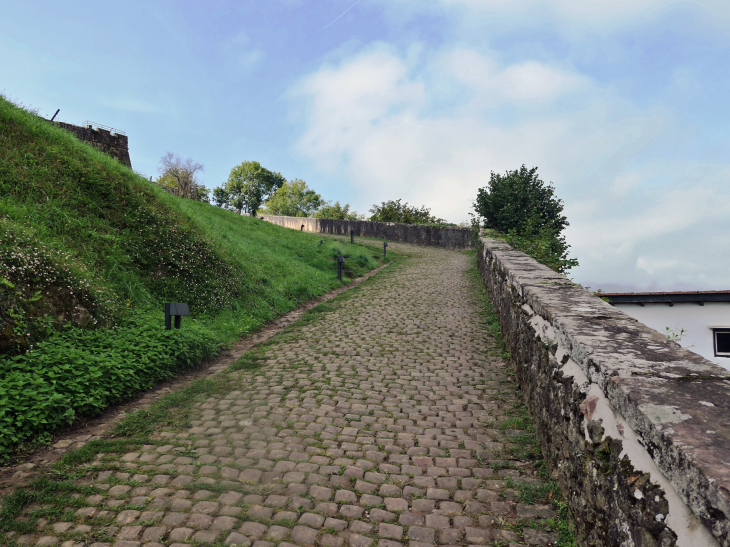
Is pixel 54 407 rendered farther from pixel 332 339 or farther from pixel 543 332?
pixel 543 332

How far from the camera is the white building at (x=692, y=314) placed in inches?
515

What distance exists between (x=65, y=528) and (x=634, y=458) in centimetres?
331

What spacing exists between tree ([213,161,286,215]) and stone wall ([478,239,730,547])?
2817 inches

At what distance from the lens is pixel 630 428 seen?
2131mm

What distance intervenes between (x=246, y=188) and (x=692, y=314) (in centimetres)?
6673

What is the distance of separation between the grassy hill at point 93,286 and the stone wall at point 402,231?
15112 millimetres

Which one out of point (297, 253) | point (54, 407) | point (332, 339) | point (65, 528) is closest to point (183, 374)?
point (54, 407)

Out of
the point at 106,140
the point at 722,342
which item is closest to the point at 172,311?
the point at 722,342

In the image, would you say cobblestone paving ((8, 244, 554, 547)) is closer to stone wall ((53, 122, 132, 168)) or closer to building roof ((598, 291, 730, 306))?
building roof ((598, 291, 730, 306))

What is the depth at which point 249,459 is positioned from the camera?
371 centimetres

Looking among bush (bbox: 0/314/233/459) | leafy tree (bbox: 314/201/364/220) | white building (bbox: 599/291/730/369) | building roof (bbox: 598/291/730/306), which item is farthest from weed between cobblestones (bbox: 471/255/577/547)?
leafy tree (bbox: 314/201/364/220)

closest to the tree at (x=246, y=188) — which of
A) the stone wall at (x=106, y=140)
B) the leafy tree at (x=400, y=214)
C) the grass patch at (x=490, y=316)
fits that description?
the leafy tree at (x=400, y=214)

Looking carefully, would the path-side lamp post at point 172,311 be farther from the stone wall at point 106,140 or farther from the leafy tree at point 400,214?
the leafy tree at point 400,214

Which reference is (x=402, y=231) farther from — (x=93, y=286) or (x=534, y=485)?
(x=534, y=485)
